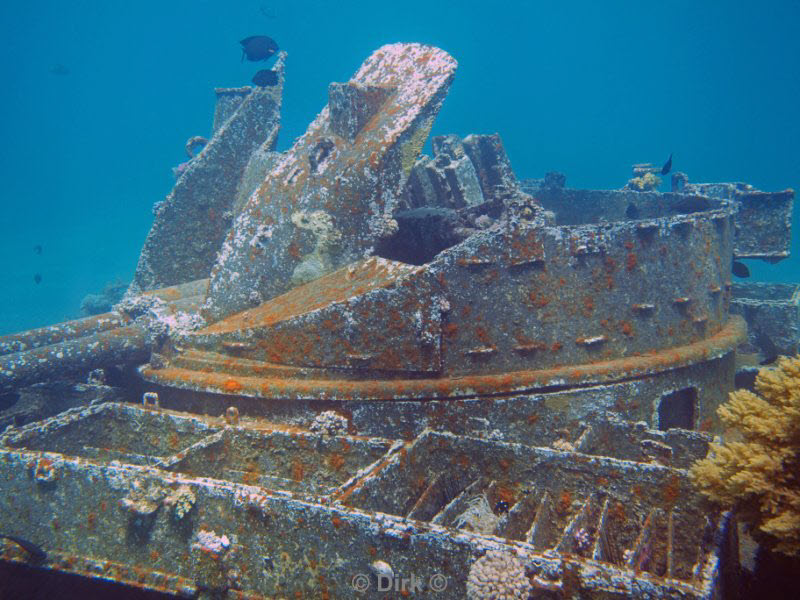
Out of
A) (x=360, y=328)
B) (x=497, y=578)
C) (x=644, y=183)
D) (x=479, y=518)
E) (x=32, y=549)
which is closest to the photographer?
(x=497, y=578)

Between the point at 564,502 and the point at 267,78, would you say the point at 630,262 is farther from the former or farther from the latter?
the point at 267,78

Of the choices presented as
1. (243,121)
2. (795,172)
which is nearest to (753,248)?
(243,121)

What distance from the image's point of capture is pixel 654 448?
3.92 meters

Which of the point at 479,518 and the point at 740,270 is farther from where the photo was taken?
the point at 740,270

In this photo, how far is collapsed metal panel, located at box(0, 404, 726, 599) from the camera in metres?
2.67

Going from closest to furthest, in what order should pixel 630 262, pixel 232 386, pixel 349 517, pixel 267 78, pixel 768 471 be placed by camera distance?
1. pixel 768 471
2. pixel 349 517
3. pixel 232 386
4. pixel 630 262
5. pixel 267 78

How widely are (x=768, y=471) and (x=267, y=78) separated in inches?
348

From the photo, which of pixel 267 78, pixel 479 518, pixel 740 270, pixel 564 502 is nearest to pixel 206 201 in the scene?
pixel 267 78

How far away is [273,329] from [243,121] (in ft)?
17.7

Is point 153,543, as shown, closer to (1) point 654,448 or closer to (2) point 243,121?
(1) point 654,448

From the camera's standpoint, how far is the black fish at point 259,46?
1180cm

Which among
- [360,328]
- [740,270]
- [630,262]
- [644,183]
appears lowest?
[360,328]

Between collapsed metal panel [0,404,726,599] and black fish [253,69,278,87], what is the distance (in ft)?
21.8

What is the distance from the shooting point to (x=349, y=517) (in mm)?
2859
